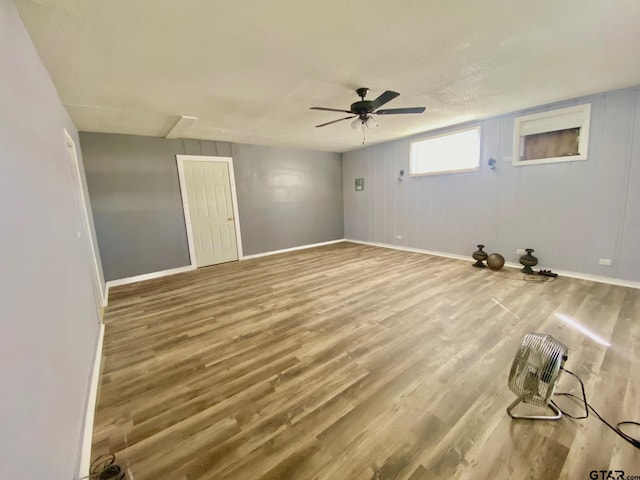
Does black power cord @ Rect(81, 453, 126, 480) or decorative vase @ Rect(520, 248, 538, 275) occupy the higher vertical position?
decorative vase @ Rect(520, 248, 538, 275)

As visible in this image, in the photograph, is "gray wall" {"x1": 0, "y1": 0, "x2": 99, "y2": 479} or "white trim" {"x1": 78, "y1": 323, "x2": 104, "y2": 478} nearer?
"gray wall" {"x1": 0, "y1": 0, "x2": 99, "y2": 479}

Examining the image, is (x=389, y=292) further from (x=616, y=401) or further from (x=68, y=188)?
(x=68, y=188)

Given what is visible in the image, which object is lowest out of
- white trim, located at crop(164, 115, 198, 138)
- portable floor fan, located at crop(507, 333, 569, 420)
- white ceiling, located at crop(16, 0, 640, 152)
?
portable floor fan, located at crop(507, 333, 569, 420)

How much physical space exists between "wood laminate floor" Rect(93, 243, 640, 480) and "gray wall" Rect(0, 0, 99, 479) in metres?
0.43

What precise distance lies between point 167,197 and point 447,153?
18.1 ft

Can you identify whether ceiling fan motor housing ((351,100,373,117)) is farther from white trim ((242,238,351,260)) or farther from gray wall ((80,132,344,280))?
white trim ((242,238,351,260))

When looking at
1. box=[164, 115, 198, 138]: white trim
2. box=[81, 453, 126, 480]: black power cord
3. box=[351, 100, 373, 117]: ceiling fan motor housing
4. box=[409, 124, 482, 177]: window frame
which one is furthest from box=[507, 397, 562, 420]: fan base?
box=[164, 115, 198, 138]: white trim

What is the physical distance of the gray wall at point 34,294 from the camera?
87 centimetres

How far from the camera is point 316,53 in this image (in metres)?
Answer: 2.17

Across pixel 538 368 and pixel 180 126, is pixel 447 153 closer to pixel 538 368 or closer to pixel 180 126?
pixel 538 368

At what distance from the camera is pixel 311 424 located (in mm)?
1565

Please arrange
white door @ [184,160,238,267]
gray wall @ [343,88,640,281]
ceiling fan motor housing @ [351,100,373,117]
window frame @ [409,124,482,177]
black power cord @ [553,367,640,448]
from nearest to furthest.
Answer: black power cord @ [553,367,640,448] < ceiling fan motor housing @ [351,100,373,117] < gray wall @ [343,88,640,281] < window frame @ [409,124,482,177] < white door @ [184,160,238,267]

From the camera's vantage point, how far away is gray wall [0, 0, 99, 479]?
2.84 feet

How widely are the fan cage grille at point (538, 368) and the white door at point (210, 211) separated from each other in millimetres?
5231
